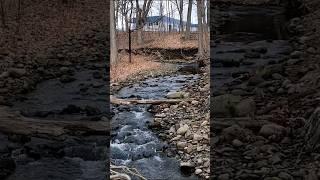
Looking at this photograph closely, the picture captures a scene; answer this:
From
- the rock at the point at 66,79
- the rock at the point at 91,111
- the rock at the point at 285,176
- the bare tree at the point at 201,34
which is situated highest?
the bare tree at the point at 201,34

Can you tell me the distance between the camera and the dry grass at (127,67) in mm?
3904

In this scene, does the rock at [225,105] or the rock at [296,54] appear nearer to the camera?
the rock at [225,105]

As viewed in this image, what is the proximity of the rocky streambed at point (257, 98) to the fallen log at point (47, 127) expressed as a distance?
68cm

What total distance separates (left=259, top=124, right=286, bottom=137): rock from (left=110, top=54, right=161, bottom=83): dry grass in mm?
1778

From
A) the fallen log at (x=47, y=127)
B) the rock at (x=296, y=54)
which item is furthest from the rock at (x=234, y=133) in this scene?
the rock at (x=296, y=54)

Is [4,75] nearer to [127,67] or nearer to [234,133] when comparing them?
[127,67]

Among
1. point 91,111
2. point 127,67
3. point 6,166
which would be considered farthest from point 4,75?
point 127,67

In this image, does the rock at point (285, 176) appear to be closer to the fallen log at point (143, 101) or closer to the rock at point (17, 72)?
the fallen log at point (143, 101)

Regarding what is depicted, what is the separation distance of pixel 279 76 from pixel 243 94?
10.9 inches

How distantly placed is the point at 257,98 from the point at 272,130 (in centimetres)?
44

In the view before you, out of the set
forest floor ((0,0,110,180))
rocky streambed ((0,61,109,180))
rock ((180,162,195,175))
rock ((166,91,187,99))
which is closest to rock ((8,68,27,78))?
forest floor ((0,0,110,180))

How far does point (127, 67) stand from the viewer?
14.0 ft

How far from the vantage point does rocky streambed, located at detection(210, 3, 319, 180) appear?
6.46ft

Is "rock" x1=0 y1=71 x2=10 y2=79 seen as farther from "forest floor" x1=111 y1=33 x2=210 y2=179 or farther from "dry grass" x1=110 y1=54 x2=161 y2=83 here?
"dry grass" x1=110 y1=54 x2=161 y2=83
